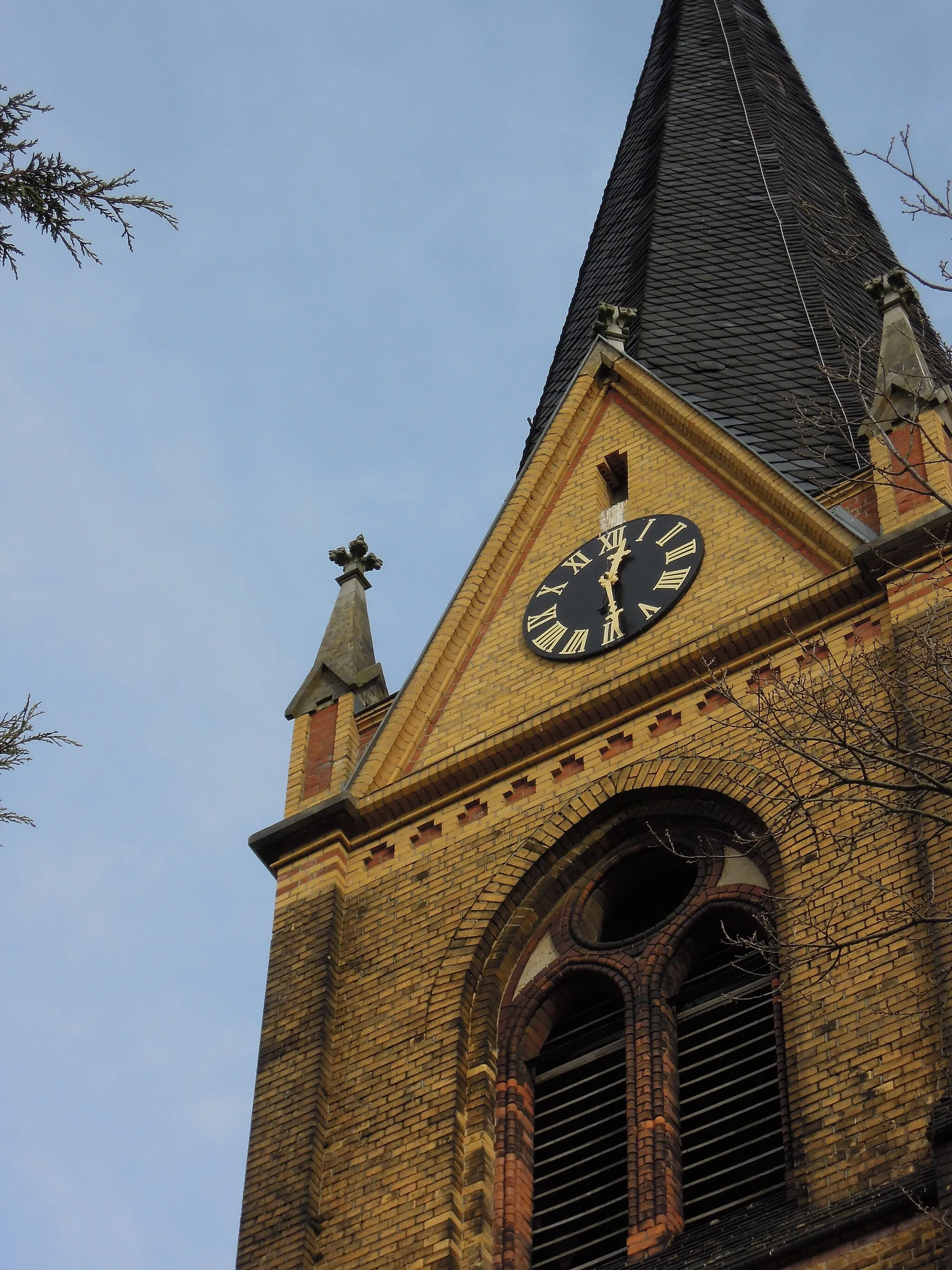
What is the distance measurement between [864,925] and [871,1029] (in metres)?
0.78

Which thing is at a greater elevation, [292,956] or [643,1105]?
[292,956]

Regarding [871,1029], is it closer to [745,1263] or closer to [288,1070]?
[745,1263]

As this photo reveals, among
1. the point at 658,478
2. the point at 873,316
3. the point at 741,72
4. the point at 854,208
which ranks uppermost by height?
the point at 741,72

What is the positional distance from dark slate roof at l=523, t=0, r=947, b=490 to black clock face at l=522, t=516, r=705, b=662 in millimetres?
1039

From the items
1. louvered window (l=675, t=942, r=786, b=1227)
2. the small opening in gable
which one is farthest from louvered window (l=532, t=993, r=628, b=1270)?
the small opening in gable

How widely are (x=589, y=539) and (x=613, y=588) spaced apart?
101cm

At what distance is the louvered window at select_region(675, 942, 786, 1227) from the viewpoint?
1583 cm

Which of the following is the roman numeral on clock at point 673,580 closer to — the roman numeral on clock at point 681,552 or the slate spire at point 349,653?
the roman numeral on clock at point 681,552

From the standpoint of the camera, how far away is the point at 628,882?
18516 millimetres

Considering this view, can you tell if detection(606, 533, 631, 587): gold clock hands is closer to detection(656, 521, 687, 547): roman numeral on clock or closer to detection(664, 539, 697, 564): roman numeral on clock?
detection(656, 521, 687, 547): roman numeral on clock

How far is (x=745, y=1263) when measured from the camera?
14.6 m

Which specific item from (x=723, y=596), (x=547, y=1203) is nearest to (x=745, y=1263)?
(x=547, y=1203)

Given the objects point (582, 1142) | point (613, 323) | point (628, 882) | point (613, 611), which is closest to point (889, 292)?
point (613, 323)

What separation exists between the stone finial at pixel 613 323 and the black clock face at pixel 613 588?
2.77m
